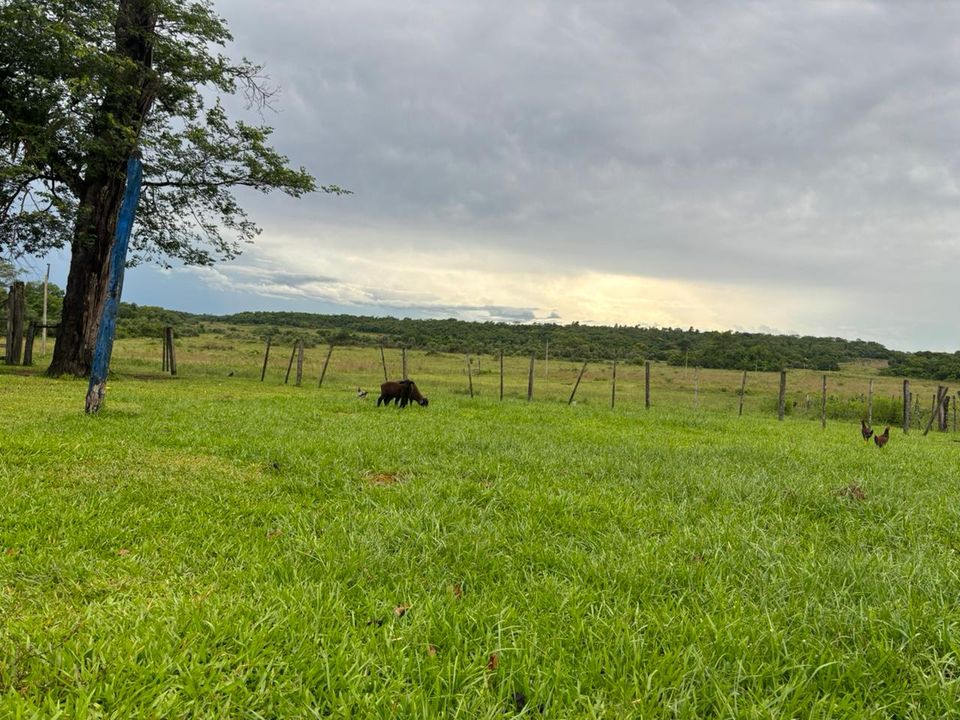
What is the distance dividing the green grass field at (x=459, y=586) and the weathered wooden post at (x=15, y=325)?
18.4m

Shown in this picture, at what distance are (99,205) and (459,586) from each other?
63.5 ft

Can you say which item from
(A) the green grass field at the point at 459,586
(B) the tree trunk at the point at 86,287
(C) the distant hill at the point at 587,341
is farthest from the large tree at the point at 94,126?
(C) the distant hill at the point at 587,341

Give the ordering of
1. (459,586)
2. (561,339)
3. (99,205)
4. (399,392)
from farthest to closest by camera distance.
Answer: (561,339) < (99,205) < (399,392) < (459,586)

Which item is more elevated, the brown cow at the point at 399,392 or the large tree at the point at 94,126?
the large tree at the point at 94,126

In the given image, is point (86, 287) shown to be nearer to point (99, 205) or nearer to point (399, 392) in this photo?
point (99, 205)

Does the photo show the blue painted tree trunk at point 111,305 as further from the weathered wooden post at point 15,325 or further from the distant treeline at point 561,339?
the distant treeline at point 561,339

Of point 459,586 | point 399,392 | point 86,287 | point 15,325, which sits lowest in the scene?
point 459,586

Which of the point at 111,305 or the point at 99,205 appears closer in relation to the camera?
the point at 111,305

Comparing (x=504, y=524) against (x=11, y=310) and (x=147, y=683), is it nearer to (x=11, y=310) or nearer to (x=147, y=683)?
(x=147, y=683)

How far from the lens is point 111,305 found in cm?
929

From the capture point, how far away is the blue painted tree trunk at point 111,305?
356 inches

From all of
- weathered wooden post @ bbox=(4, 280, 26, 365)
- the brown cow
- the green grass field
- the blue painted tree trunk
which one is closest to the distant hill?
weathered wooden post @ bbox=(4, 280, 26, 365)

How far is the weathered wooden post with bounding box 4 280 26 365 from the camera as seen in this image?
1986 cm

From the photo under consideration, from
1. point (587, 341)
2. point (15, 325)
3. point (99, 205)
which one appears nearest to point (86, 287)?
point (99, 205)
